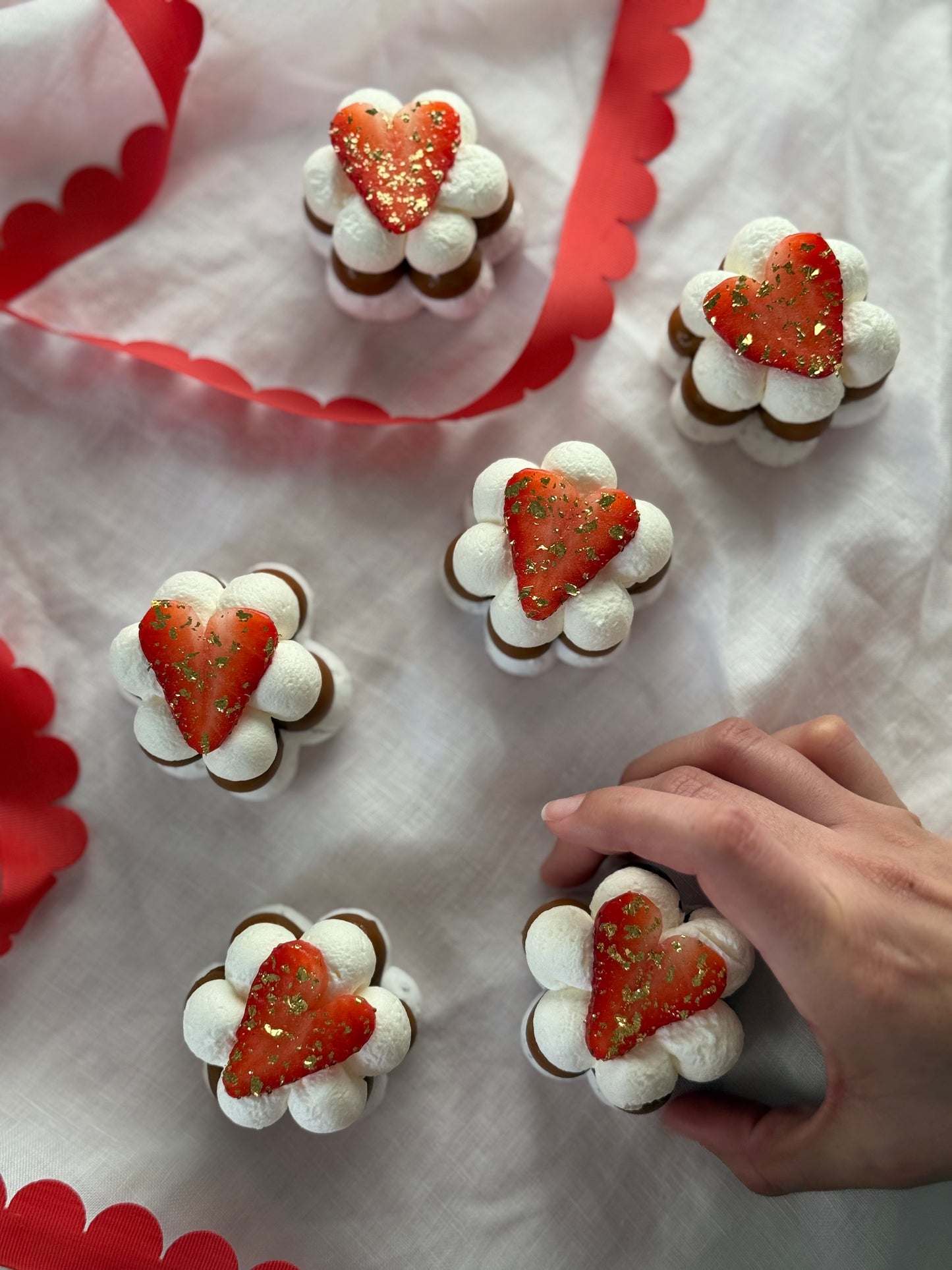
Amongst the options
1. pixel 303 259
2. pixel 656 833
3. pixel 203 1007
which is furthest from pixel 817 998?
pixel 303 259

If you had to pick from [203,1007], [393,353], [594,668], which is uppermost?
[393,353]

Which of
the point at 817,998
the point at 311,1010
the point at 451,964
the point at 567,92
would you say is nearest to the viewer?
the point at 817,998

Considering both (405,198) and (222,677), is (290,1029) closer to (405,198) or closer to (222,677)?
(222,677)

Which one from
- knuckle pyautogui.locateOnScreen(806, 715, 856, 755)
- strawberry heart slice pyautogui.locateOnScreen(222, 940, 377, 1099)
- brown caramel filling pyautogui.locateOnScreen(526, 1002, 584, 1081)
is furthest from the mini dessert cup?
knuckle pyautogui.locateOnScreen(806, 715, 856, 755)

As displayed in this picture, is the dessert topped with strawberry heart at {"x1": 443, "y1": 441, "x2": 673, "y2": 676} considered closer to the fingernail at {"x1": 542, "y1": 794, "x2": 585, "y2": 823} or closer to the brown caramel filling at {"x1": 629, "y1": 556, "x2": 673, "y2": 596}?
the brown caramel filling at {"x1": 629, "y1": 556, "x2": 673, "y2": 596}

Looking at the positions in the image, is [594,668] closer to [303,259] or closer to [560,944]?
[560,944]

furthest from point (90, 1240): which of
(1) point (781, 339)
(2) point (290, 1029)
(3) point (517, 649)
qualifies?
(1) point (781, 339)

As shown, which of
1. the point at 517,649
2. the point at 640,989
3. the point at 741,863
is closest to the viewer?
the point at 741,863

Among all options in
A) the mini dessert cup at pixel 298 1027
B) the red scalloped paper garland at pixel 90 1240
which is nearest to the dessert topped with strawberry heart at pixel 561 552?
the mini dessert cup at pixel 298 1027
